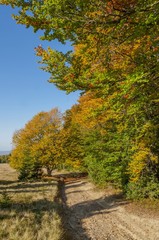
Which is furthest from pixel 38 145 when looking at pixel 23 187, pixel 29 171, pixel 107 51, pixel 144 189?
pixel 107 51

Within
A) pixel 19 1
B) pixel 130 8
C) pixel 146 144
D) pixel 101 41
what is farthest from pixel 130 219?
pixel 19 1

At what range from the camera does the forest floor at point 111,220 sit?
10327 millimetres

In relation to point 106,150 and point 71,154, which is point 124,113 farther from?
point 71,154

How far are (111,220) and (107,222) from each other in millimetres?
427

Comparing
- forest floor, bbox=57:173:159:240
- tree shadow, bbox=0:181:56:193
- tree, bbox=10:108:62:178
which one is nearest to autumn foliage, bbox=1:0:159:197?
forest floor, bbox=57:173:159:240

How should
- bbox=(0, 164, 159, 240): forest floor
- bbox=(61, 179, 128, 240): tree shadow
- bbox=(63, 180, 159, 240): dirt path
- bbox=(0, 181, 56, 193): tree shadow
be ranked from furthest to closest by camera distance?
bbox=(0, 181, 56, 193): tree shadow
bbox=(61, 179, 128, 240): tree shadow
bbox=(63, 180, 159, 240): dirt path
bbox=(0, 164, 159, 240): forest floor

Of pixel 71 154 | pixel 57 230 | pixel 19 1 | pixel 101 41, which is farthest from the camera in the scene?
pixel 71 154

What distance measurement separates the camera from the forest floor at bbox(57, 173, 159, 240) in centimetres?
1033

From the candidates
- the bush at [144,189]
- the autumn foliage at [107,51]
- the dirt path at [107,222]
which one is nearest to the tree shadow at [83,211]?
the dirt path at [107,222]

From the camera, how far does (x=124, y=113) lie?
36.4 feet

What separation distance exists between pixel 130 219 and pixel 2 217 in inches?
241

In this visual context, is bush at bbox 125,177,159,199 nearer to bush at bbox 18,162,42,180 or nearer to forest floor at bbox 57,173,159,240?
forest floor at bbox 57,173,159,240

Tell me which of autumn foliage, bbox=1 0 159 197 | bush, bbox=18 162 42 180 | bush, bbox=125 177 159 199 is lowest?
bush, bbox=125 177 159 199

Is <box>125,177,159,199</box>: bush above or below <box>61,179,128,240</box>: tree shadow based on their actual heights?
above
